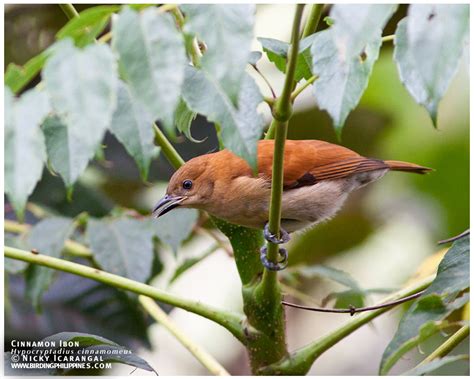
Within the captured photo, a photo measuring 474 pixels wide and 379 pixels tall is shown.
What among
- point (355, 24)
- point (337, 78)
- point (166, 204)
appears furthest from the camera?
point (166, 204)

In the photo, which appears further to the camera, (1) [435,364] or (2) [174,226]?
(2) [174,226]

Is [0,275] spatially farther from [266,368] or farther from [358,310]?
[358,310]

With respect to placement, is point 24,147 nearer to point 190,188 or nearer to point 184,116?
point 184,116

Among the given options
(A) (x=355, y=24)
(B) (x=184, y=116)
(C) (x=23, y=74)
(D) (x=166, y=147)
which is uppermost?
(A) (x=355, y=24)

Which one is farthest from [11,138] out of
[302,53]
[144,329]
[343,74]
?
[144,329]

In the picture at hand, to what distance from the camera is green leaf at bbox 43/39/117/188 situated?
1.35 metres

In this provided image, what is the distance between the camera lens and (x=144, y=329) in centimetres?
371

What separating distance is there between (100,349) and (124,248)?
57 centimetres

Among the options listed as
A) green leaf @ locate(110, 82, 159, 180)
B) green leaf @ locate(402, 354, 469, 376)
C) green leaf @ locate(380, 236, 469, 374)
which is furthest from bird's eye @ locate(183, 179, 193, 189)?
green leaf @ locate(110, 82, 159, 180)

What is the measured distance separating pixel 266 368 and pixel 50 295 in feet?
6.59

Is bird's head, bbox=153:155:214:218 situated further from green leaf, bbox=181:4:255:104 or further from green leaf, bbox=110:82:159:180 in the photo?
green leaf, bbox=181:4:255:104

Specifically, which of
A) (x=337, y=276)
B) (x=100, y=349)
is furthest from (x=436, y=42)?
(x=337, y=276)

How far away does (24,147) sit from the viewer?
143 cm

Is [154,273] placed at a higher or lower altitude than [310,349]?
lower
